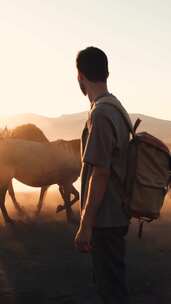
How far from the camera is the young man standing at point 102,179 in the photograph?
13.1 ft

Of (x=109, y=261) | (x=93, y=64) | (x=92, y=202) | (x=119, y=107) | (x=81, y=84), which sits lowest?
(x=109, y=261)

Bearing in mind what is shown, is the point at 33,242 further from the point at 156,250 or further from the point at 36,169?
→ the point at 36,169

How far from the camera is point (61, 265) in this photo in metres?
8.70

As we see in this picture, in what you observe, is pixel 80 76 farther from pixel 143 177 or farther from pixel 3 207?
pixel 3 207

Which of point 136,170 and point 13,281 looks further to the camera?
point 13,281

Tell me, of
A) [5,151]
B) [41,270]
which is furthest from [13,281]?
[5,151]

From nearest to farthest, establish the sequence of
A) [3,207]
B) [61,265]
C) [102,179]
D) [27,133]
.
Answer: [102,179] < [61,265] < [3,207] < [27,133]

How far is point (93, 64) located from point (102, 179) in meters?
0.78

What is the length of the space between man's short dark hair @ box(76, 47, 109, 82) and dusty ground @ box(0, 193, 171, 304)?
3.31m

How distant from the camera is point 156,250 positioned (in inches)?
383

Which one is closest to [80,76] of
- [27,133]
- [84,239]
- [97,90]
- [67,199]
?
[97,90]

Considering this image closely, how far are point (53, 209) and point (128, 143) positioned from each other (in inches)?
435

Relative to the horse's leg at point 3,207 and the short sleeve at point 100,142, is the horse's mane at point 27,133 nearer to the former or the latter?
the horse's leg at point 3,207

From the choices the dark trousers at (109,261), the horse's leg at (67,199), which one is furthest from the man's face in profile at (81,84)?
the horse's leg at (67,199)
